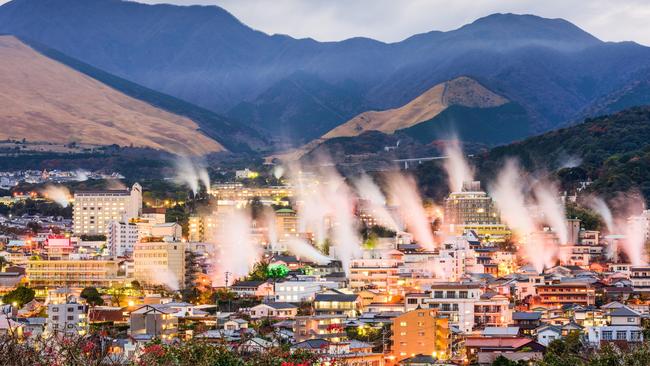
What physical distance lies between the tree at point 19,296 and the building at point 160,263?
5.62 metres

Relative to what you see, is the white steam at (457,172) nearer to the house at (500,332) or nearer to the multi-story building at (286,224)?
the multi-story building at (286,224)

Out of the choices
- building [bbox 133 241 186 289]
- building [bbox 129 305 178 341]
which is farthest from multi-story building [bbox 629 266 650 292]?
building [bbox 129 305 178 341]

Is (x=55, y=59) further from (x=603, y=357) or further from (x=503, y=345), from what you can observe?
(x=603, y=357)

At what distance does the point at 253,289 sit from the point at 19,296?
7.95 m

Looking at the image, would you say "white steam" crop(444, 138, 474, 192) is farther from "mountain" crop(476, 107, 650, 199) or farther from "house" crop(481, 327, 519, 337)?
"house" crop(481, 327, 519, 337)

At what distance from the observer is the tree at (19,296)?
45.9 metres

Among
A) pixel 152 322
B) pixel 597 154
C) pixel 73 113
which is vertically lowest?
pixel 152 322

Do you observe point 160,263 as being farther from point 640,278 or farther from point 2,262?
point 640,278

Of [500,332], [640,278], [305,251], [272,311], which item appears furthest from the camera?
[305,251]

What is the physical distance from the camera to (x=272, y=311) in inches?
1688

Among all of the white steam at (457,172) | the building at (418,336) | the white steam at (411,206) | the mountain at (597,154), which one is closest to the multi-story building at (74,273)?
the white steam at (411,206)

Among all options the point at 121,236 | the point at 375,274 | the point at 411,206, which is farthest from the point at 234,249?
the point at 411,206

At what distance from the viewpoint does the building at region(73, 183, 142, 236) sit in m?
72.4

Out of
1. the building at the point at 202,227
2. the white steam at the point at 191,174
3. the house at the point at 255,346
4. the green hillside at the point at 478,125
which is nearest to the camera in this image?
the house at the point at 255,346
